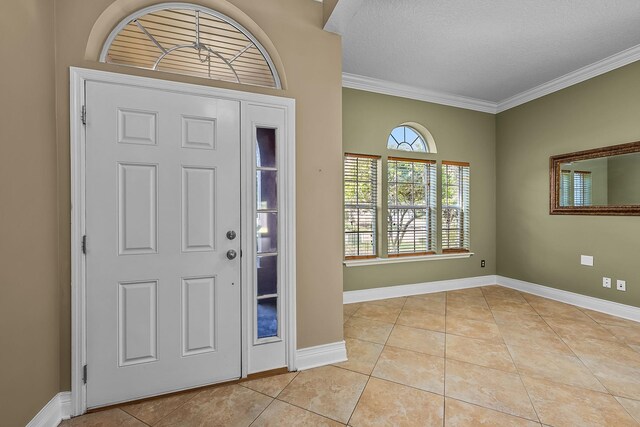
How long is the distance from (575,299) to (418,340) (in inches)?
99.6

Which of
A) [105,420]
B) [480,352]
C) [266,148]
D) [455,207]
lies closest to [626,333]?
[480,352]

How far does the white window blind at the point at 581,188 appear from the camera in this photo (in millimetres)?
3564

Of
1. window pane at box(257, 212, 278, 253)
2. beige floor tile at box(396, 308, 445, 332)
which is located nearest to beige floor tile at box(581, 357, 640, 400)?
beige floor tile at box(396, 308, 445, 332)

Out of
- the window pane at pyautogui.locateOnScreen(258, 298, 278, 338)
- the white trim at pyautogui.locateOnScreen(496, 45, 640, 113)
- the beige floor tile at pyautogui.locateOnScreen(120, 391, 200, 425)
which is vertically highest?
the white trim at pyautogui.locateOnScreen(496, 45, 640, 113)

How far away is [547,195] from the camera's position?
401 centimetres

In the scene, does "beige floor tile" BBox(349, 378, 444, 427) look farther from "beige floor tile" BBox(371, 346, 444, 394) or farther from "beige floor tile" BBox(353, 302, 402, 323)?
"beige floor tile" BBox(353, 302, 402, 323)

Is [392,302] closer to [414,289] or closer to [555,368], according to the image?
[414,289]

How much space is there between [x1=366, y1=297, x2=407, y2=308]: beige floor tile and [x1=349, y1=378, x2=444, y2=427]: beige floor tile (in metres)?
1.76

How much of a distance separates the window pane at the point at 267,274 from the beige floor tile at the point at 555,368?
6.46ft

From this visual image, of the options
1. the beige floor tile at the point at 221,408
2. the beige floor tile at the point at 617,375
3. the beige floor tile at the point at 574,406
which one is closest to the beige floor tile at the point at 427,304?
the beige floor tile at the point at 617,375

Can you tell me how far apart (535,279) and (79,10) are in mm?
5616

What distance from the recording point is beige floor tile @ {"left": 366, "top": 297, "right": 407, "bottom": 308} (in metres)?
3.73

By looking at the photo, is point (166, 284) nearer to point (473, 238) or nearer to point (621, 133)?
point (473, 238)

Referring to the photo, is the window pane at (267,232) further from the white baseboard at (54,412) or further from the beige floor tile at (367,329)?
the white baseboard at (54,412)
